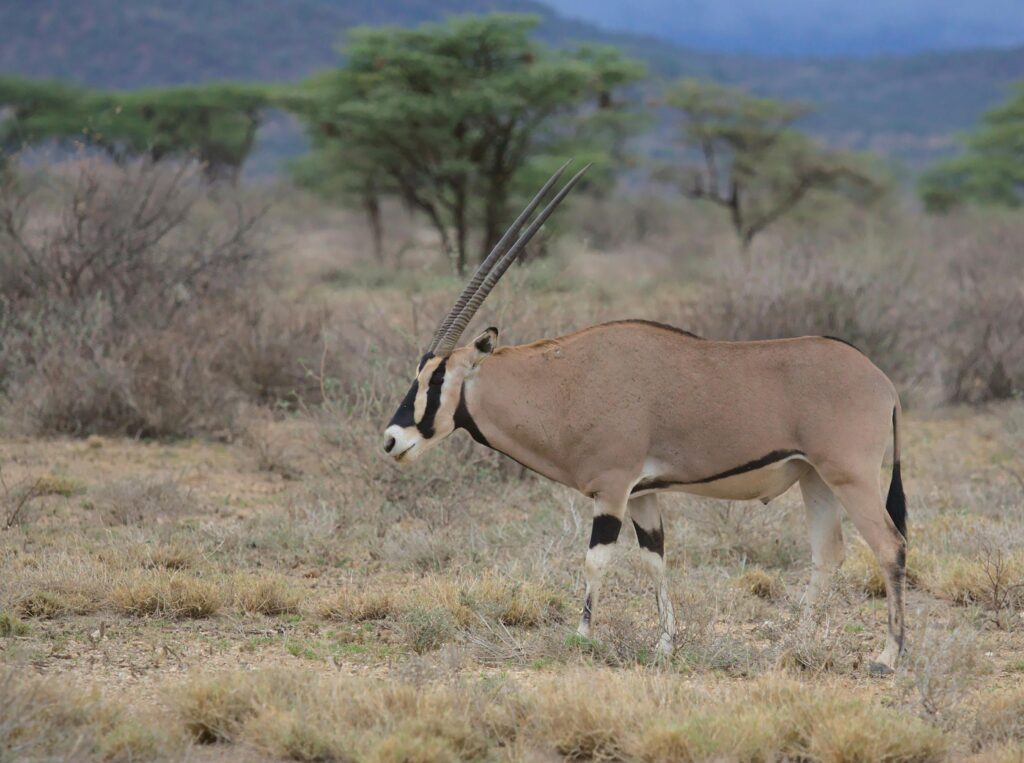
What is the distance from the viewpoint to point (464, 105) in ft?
74.2

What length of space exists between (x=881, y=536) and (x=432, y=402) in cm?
186

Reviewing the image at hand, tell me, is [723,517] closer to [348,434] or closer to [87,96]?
[348,434]

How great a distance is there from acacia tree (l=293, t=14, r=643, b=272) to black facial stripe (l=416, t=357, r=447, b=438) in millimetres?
17356

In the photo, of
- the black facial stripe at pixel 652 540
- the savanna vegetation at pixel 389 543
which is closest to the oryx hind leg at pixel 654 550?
the black facial stripe at pixel 652 540

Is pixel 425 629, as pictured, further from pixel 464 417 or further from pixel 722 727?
pixel 722 727

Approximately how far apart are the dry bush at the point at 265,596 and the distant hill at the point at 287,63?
10067 centimetres

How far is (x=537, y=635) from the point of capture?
19.0ft

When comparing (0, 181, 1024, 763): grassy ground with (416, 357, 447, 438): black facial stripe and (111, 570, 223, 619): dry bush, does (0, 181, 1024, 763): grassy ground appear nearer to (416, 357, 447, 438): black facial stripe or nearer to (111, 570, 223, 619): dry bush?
(111, 570, 223, 619): dry bush

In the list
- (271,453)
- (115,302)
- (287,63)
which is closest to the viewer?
(271,453)

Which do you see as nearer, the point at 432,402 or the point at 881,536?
the point at 881,536

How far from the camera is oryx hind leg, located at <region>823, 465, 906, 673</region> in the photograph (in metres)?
5.45

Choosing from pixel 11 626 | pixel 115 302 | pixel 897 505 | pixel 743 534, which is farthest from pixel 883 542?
pixel 115 302

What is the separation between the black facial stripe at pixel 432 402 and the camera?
18.4 ft

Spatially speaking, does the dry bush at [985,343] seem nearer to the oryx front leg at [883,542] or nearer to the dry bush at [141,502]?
the oryx front leg at [883,542]
